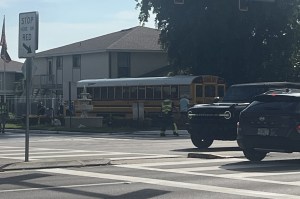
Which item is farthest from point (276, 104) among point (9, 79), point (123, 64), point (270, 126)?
point (9, 79)

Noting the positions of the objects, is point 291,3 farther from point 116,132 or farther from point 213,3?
point 116,132

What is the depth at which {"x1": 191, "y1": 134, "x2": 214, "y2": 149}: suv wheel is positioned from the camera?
22.9 m

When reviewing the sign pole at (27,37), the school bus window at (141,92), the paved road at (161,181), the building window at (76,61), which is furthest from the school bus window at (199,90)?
the sign pole at (27,37)

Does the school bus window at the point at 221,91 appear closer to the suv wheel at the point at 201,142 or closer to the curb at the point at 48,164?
the suv wheel at the point at 201,142

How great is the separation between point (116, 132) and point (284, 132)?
71.8 ft

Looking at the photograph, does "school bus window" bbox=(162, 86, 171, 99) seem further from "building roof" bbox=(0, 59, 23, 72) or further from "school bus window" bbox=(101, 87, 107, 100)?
"building roof" bbox=(0, 59, 23, 72)

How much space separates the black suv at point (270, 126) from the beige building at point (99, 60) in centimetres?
4354

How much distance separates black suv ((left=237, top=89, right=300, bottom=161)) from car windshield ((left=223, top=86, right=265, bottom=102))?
516cm

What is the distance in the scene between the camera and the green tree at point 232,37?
52.3m

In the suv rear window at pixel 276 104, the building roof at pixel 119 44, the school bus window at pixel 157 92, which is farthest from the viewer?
the building roof at pixel 119 44

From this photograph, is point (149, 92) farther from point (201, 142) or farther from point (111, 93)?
point (201, 142)

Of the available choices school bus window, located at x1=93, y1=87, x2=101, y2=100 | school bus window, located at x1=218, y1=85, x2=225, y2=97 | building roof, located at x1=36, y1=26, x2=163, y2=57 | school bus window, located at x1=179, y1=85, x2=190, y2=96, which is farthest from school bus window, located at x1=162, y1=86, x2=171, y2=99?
building roof, located at x1=36, y1=26, x2=163, y2=57

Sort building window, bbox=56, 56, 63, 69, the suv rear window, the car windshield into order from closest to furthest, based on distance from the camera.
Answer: the suv rear window → the car windshield → building window, bbox=56, 56, 63, 69

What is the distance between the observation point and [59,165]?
1650cm
